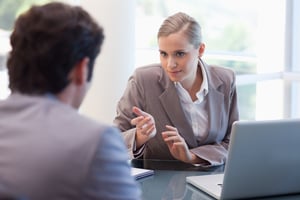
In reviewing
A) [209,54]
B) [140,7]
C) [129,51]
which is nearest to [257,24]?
[209,54]

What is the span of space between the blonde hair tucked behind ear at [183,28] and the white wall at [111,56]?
0.90m

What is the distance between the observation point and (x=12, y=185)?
1154 millimetres

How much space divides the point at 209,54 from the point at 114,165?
133 inches

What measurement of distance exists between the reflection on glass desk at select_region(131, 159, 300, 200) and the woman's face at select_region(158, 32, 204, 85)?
37 cm

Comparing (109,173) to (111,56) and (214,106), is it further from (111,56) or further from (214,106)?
(111,56)

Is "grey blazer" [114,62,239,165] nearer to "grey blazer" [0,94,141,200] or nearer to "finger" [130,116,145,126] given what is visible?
"finger" [130,116,145,126]

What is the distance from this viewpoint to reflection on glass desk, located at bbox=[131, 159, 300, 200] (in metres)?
1.90

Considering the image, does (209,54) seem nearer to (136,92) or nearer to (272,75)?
(272,75)

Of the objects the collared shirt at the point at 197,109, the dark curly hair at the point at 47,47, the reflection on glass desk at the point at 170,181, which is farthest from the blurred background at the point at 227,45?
the dark curly hair at the point at 47,47

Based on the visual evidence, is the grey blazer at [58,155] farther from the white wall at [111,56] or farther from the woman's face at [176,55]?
the white wall at [111,56]

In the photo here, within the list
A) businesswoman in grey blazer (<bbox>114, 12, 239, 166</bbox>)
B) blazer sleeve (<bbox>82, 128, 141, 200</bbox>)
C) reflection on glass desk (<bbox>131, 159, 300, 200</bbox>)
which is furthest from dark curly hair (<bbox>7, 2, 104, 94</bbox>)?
businesswoman in grey blazer (<bbox>114, 12, 239, 166</bbox>)

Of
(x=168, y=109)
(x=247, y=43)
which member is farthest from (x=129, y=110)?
(x=247, y=43)

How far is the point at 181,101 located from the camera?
8.25 feet

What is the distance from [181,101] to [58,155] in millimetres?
1417
